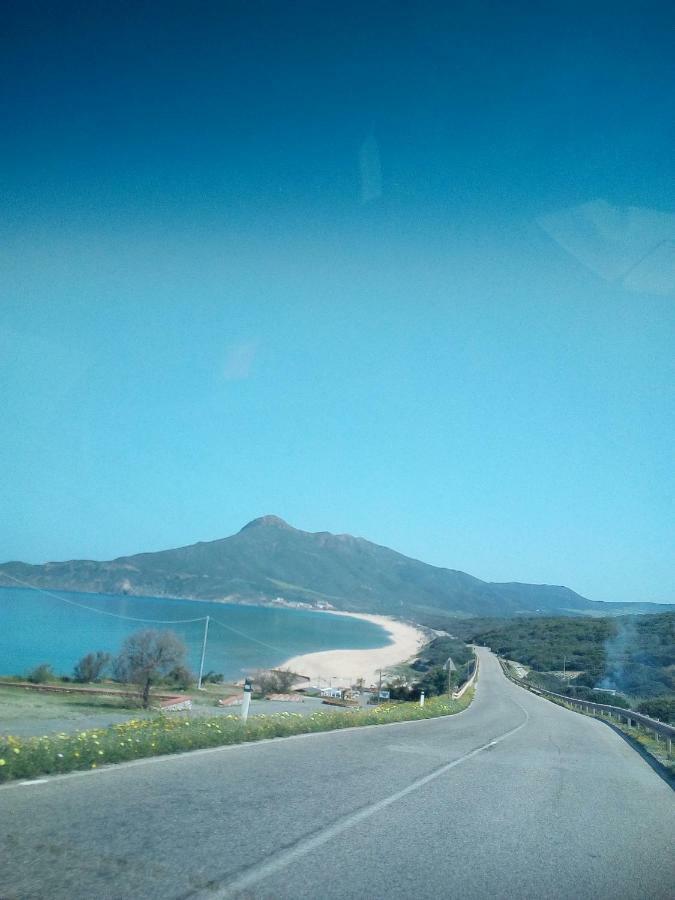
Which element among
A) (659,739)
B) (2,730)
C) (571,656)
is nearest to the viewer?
(2,730)

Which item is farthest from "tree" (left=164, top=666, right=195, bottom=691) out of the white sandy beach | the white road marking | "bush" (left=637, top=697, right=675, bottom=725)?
the white road marking

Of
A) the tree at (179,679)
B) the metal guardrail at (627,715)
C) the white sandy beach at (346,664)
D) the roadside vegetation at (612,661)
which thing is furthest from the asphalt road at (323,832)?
the white sandy beach at (346,664)

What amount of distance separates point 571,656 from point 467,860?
242 ft

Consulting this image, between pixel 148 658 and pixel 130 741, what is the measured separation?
25094 mm

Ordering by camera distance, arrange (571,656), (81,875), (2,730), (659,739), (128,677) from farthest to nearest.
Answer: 1. (571,656)
2. (128,677)
3. (659,739)
4. (2,730)
5. (81,875)

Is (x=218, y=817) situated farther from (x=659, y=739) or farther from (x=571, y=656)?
(x=571, y=656)

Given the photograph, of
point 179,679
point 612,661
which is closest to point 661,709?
point 179,679

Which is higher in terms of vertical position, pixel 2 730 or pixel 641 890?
pixel 641 890

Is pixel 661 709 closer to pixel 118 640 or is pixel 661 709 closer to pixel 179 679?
pixel 179 679

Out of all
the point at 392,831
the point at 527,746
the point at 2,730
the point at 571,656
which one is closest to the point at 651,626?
the point at 571,656

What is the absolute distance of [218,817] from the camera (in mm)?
6062

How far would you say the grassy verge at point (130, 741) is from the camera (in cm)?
714

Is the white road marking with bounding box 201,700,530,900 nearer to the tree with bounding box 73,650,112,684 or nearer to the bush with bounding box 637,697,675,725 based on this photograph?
the bush with bounding box 637,697,675,725

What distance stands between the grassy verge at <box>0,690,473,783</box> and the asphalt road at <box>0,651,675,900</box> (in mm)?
325
